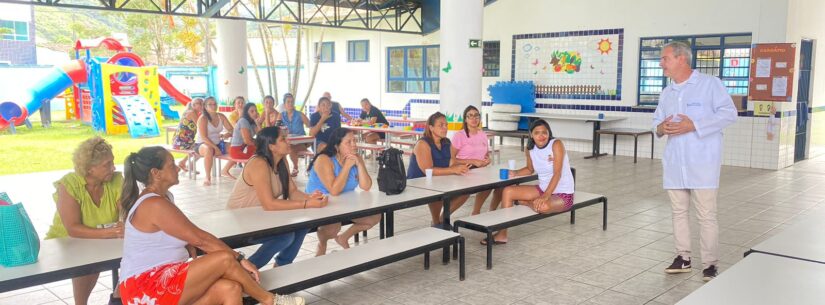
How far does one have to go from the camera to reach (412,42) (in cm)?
1527

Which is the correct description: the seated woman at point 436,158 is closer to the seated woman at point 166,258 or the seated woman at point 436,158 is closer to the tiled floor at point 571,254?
the tiled floor at point 571,254

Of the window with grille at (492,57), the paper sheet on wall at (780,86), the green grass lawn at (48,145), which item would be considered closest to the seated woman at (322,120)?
the green grass lawn at (48,145)

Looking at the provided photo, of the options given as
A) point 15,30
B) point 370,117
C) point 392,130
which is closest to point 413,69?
point 370,117

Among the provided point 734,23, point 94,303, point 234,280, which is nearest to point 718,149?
point 234,280

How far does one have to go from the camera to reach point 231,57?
1302cm

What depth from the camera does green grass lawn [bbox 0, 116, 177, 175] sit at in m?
11.9

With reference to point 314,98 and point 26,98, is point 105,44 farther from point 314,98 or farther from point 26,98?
point 314,98

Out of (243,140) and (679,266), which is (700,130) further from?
(243,140)

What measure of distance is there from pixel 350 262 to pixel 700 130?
2444mm

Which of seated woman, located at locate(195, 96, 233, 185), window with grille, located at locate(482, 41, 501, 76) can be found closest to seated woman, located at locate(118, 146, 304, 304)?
seated woman, located at locate(195, 96, 233, 185)

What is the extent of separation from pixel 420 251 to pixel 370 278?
2.06ft

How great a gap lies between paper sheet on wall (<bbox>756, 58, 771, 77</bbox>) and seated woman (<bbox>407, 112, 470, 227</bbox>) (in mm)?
6709

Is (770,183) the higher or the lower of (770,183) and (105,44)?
the lower

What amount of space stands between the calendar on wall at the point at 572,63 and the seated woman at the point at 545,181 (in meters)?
7.25
